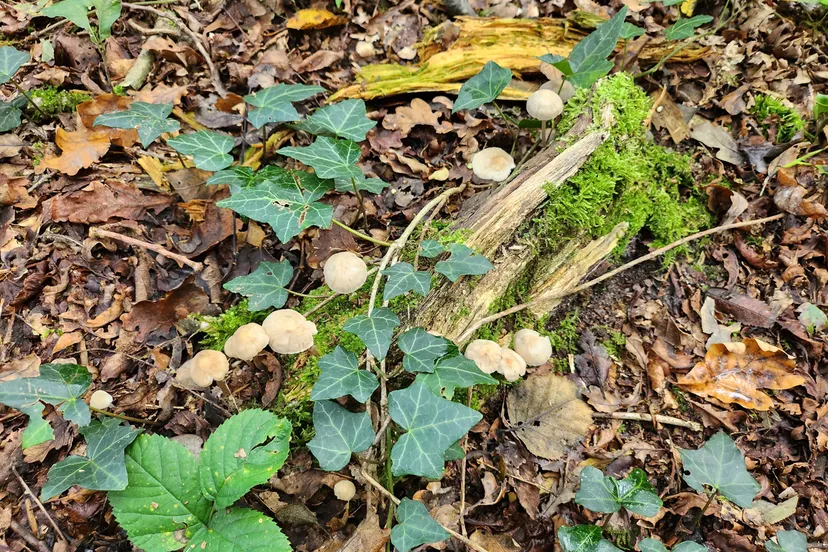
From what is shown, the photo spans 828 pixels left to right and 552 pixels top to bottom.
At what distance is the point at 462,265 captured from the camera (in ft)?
10.1

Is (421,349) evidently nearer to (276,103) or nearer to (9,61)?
(276,103)

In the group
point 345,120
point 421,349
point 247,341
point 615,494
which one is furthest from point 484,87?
point 615,494

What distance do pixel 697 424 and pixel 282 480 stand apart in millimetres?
2868

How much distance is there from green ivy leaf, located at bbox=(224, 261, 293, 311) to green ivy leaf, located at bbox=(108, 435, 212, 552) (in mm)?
966

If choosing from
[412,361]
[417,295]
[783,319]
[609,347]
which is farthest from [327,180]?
[783,319]

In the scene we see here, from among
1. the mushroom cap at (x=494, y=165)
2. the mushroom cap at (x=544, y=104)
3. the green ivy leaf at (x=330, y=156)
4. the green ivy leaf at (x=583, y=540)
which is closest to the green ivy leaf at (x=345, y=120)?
the green ivy leaf at (x=330, y=156)

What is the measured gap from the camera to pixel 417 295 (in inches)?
128

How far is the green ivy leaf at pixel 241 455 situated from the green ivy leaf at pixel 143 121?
2.14 m

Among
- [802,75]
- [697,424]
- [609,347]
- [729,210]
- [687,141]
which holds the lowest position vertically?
[697,424]

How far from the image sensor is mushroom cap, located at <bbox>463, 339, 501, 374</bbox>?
3.04m

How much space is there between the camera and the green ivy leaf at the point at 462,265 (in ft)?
10.0

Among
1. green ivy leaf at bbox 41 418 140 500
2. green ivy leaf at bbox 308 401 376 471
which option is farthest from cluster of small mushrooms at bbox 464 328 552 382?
green ivy leaf at bbox 41 418 140 500

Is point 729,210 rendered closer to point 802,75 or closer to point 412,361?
point 802,75

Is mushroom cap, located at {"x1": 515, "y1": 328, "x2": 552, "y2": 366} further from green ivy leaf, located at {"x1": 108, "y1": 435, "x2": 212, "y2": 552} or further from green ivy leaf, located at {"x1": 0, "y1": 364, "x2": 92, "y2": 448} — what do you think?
green ivy leaf, located at {"x1": 0, "y1": 364, "x2": 92, "y2": 448}
